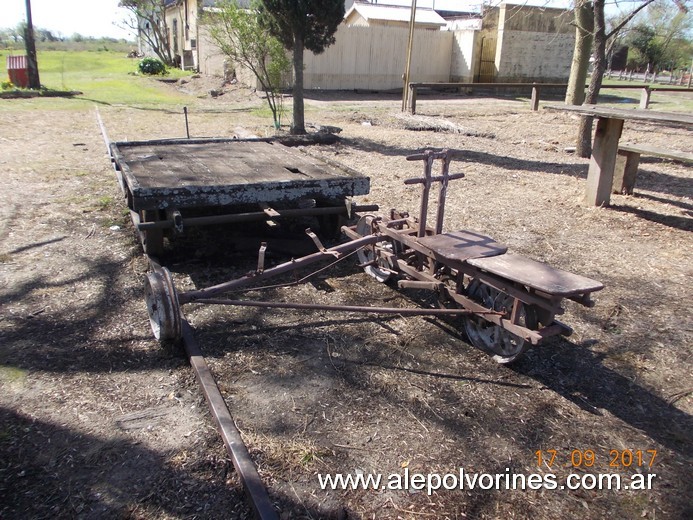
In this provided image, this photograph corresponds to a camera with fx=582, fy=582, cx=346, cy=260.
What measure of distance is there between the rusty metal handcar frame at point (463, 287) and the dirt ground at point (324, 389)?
9.3 inches

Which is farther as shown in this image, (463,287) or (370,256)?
(370,256)

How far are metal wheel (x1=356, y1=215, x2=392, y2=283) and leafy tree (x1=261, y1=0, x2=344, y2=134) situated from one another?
7.63 metres

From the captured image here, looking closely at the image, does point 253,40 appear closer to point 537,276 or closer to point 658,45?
point 537,276

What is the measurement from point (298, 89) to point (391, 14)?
1821 centimetres

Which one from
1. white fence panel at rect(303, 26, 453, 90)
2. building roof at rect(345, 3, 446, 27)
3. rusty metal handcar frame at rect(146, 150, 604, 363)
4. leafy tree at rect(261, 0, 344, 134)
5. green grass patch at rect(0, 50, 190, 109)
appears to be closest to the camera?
rusty metal handcar frame at rect(146, 150, 604, 363)

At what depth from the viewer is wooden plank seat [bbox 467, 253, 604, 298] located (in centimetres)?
302

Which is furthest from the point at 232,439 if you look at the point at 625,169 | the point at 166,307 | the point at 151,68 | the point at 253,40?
the point at 151,68

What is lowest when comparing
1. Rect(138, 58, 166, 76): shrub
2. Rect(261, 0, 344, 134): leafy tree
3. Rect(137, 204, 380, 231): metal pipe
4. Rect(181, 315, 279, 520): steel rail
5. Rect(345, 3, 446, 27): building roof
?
Rect(181, 315, 279, 520): steel rail

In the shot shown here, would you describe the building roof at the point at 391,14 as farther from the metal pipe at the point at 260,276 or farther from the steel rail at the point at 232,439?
the steel rail at the point at 232,439

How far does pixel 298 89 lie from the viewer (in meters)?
11.9

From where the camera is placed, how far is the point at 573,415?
3141mm

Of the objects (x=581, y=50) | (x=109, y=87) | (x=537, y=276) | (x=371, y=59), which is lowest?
(x=537, y=276)

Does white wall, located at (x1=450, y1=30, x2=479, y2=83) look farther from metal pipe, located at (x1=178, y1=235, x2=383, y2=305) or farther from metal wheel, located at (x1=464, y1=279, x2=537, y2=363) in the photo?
metal wheel, located at (x1=464, y1=279, x2=537, y2=363)

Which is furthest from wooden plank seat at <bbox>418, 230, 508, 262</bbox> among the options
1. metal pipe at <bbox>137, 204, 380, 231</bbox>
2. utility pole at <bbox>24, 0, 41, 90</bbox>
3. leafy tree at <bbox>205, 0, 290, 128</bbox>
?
utility pole at <bbox>24, 0, 41, 90</bbox>
